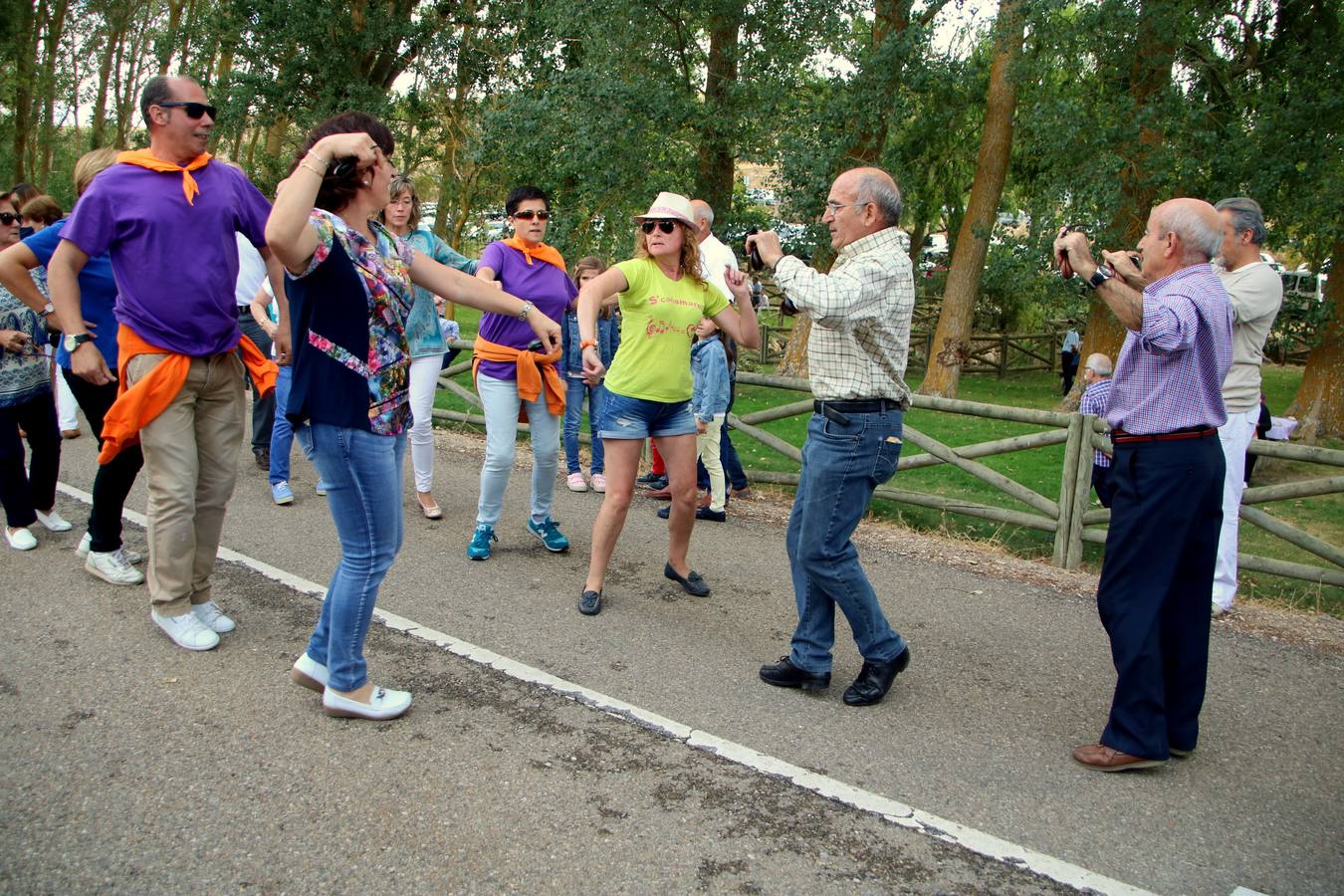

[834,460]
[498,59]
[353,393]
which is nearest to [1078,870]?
[834,460]

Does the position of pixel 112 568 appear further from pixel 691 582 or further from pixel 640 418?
pixel 691 582

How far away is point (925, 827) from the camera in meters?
3.26

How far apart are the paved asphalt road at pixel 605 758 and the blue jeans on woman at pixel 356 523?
0.32 meters

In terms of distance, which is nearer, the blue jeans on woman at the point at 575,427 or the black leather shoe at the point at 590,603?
the black leather shoe at the point at 590,603

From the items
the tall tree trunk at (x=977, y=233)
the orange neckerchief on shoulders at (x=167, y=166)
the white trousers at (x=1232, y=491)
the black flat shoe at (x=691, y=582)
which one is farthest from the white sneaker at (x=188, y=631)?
the tall tree trunk at (x=977, y=233)

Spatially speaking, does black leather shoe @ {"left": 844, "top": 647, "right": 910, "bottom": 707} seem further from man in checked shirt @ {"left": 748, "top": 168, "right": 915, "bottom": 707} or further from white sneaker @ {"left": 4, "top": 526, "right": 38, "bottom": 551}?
white sneaker @ {"left": 4, "top": 526, "right": 38, "bottom": 551}

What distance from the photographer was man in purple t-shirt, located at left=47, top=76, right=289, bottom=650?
13.9 ft

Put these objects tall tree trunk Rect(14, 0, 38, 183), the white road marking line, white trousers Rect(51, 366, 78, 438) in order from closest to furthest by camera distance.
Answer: the white road marking line
white trousers Rect(51, 366, 78, 438)
tall tree trunk Rect(14, 0, 38, 183)

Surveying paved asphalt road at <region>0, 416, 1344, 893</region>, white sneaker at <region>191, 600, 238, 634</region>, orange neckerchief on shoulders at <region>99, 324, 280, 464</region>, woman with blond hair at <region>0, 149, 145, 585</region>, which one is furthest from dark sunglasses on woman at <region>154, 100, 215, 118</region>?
paved asphalt road at <region>0, 416, 1344, 893</region>

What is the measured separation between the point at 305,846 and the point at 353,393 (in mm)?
1417

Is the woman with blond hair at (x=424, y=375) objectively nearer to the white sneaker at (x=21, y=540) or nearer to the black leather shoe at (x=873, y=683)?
the white sneaker at (x=21, y=540)

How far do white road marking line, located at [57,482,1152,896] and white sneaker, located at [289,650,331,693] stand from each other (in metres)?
0.72

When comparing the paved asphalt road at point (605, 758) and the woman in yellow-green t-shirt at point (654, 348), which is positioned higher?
the woman in yellow-green t-shirt at point (654, 348)

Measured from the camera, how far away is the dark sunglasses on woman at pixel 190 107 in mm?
4195
